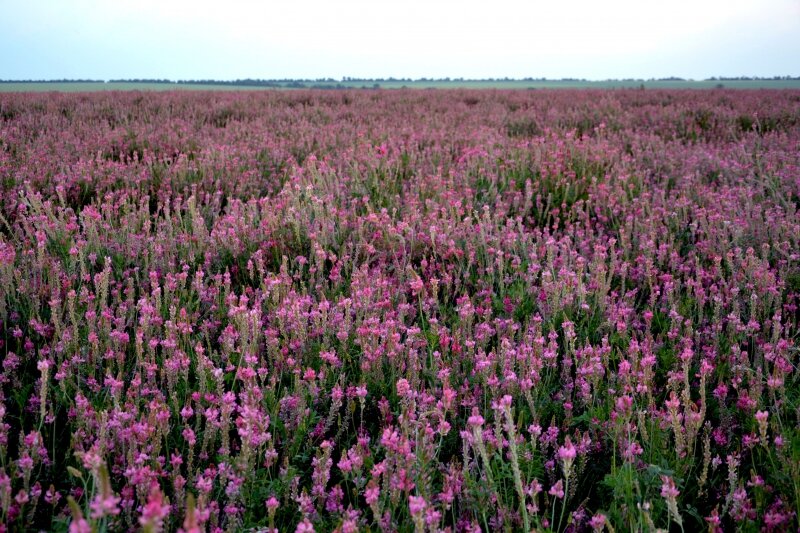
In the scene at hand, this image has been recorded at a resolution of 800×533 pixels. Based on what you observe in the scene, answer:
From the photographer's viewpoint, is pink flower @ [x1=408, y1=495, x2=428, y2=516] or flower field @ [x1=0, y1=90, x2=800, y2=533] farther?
flower field @ [x1=0, y1=90, x2=800, y2=533]

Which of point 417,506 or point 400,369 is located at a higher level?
point 417,506

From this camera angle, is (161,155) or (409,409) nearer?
(409,409)

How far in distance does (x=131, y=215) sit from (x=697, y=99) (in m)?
15.5

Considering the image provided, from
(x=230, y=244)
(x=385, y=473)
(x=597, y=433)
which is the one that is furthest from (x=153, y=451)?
(x=230, y=244)

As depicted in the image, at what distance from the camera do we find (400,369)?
234 cm

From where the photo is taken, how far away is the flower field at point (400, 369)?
65.1 inches

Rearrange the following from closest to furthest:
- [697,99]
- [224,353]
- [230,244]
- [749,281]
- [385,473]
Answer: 1. [385,473]
2. [224,353]
3. [749,281]
4. [230,244]
5. [697,99]

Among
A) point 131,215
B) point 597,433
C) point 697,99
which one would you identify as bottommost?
point 597,433

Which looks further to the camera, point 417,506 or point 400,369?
point 400,369

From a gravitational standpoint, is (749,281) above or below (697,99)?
below

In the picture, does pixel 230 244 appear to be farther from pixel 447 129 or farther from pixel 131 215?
pixel 447 129

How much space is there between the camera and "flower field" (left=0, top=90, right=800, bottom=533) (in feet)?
5.43

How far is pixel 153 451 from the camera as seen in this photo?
170 centimetres

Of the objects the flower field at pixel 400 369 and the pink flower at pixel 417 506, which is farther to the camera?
the flower field at pixel 400 369
